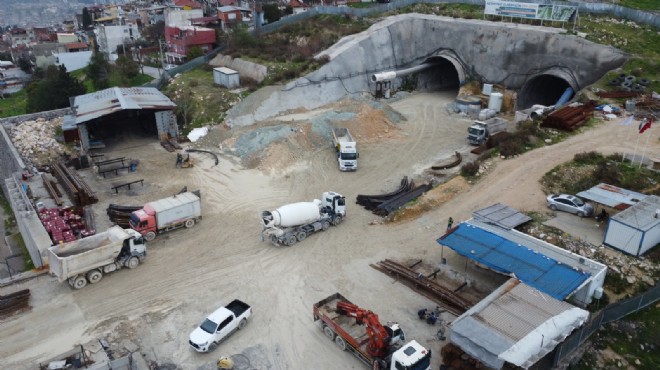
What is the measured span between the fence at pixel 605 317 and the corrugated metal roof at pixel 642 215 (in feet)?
10.2

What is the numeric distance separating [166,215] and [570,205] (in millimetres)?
22013

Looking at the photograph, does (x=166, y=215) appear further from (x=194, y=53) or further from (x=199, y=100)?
(x=194, y=53)

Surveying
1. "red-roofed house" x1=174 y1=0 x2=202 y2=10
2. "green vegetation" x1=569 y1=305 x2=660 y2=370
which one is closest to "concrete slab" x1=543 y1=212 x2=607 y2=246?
"green vegetation" x1=569 y1=305 x2=660 y2=370

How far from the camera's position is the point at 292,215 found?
25.8 m

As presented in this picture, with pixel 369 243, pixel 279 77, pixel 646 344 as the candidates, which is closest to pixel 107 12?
pixel 279 77

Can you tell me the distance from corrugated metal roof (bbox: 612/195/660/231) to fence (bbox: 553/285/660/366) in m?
3.11

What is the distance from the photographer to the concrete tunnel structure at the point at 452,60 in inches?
1770

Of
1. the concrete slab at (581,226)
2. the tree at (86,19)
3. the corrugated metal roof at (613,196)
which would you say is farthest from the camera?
the tree at (86,19)

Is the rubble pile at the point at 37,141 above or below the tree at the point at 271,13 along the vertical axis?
below

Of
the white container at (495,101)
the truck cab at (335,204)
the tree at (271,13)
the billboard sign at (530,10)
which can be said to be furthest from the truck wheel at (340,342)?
the tree at (271,13)

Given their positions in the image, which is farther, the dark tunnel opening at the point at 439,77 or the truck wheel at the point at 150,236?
the dark tunnel opening at the point at 439,77

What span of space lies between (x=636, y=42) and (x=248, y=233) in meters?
42.2

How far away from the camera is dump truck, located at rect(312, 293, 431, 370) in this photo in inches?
648

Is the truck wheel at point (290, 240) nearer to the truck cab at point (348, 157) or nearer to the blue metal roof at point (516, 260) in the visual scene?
the blue metal roof at point (516, 260)
